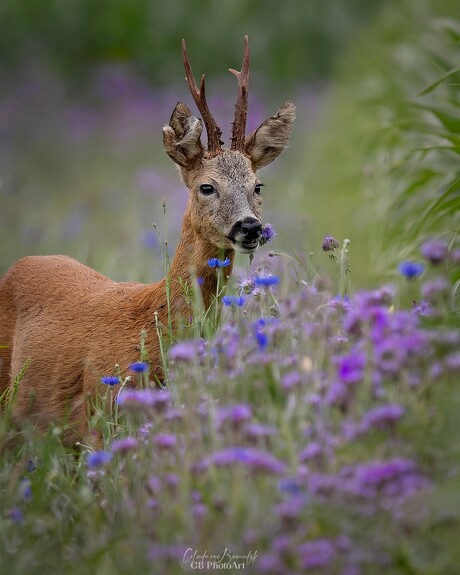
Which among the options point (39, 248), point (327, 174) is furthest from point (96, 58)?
point (39, 248)

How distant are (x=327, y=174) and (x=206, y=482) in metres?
7.15

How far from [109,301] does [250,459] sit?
2.59 metres

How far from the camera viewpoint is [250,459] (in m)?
2.43

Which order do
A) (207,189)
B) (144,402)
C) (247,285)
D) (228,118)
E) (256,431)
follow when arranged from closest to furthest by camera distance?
(256,431) < (144,402) < (247,285) < (207,189) < (228,118)

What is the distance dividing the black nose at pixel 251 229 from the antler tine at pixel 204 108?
58 centimetres

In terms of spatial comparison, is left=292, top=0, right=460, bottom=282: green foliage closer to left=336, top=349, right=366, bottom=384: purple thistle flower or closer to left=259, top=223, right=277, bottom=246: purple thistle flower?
left=259, top=223, right=277, bottom=246: purple thistle flower

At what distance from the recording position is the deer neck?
4699 mm

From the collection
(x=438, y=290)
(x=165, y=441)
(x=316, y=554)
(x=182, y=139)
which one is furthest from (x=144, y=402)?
(x=182, y=139)

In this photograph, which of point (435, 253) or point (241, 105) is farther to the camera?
point (241, 105)

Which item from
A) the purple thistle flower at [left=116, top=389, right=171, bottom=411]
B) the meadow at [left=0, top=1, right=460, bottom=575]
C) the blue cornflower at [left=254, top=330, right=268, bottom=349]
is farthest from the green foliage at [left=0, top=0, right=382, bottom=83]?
the purple thistle flower at [left=116, top=389, right=171, bottom=411]

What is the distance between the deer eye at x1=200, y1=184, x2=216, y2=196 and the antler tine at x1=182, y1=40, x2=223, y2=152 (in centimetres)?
24

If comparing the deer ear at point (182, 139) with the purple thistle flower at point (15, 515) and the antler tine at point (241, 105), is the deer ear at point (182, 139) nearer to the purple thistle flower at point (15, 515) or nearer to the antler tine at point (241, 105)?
the antler tine at point (241, 105)

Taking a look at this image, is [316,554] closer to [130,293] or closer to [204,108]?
[130,293]

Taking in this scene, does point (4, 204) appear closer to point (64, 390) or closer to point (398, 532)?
point (64, 390)
